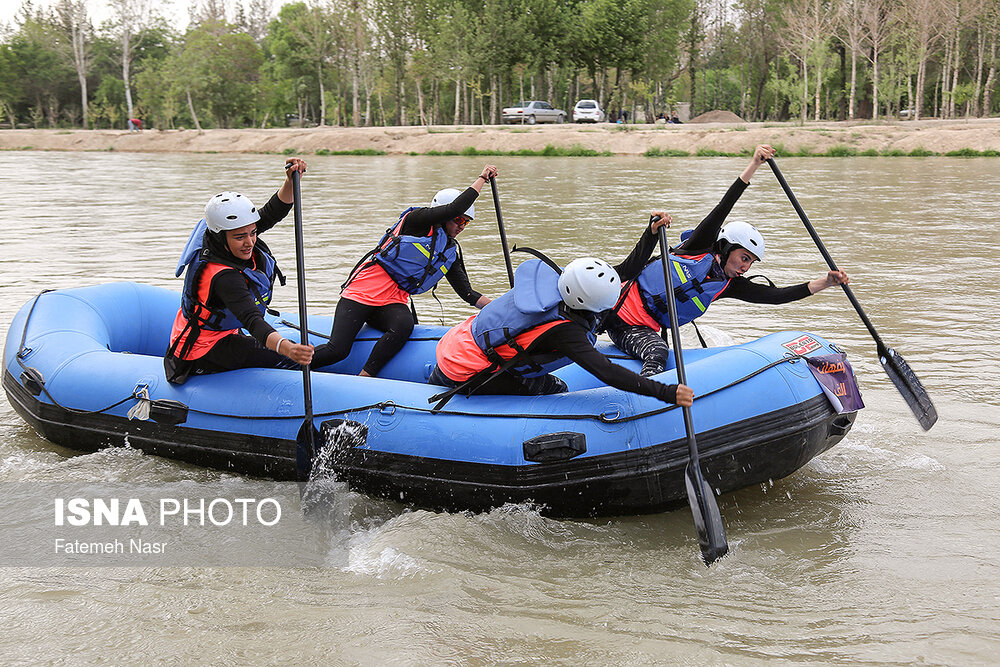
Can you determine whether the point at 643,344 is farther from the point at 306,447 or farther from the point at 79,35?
the point at 79,35

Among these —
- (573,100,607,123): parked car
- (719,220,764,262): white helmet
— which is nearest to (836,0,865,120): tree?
(573,100,607,123): parked car

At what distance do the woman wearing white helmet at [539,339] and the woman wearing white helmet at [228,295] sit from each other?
28.9 inches

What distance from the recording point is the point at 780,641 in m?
3.37

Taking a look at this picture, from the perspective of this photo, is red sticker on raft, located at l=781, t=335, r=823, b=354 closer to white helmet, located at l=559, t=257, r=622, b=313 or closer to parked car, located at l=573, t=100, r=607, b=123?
white helmet, located at l=559, t=257, r=622, b=313

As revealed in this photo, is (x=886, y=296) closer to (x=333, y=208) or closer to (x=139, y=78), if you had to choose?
(x=333, y=208)

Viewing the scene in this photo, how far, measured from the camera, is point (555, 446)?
157 inches

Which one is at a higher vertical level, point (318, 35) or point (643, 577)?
point (318, 35)

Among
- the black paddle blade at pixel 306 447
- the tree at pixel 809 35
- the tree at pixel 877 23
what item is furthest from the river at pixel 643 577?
the tree at pixel 877 23

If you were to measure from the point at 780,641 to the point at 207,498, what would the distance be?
268cm

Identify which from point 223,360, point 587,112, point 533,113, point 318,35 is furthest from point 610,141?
point 223,360

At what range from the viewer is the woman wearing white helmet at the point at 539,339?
12.5ft

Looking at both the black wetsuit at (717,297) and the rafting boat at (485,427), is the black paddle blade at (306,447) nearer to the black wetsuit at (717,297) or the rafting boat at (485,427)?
the rafting boat at (485,427)

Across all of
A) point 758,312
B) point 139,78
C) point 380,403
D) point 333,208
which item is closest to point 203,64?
point 139,78

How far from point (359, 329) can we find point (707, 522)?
2.25 m
